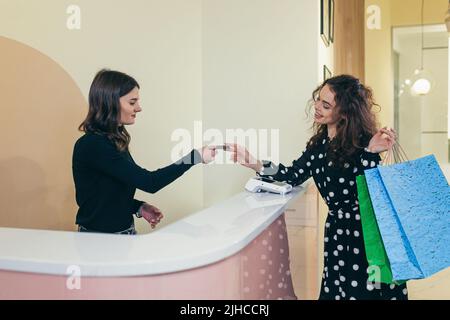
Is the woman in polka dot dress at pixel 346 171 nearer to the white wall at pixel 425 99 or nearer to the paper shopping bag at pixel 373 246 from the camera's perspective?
the paper shopping bag at pixel 373 246

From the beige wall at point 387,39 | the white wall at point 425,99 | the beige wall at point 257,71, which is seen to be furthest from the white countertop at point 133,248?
the white wall at point 425,99

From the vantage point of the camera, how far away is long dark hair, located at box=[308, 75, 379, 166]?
5.00ft

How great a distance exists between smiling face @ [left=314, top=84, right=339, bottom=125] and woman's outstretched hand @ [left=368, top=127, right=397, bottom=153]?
0.17 meters

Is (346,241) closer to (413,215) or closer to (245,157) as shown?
(413,215)

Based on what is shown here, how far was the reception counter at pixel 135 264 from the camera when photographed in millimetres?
899

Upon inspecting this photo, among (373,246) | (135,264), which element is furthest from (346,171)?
(135,264)

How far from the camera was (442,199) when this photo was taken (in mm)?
1253

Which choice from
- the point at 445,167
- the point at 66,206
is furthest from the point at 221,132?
the point at 445,167

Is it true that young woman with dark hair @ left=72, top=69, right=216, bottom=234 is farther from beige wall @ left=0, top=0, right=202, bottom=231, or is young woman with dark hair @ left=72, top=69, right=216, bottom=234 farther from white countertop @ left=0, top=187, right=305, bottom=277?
beige wall @ left=0, top=0, right=202, bottom=231

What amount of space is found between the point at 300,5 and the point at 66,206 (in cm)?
156

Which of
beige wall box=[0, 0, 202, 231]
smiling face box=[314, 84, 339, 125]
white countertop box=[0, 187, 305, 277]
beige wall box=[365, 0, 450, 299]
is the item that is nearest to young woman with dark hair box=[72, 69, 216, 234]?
white countertop box=[0, 187, 305, 277]

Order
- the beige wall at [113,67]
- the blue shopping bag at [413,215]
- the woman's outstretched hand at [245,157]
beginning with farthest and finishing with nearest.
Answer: the beige wall at [113,67], the woman's outstretched hand at [245,157], the blue shopping bag at [413,215]

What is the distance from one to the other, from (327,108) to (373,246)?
0.53 m

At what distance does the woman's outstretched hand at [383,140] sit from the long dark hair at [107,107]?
0.85 m
